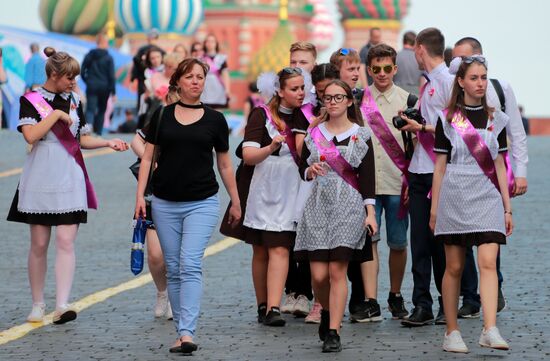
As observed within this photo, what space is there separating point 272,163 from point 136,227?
Answer: 1.09m

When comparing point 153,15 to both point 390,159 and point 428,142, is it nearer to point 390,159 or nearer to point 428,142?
point 390,159

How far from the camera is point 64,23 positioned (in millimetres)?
115562

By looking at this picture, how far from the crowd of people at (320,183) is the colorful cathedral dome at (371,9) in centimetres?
12384

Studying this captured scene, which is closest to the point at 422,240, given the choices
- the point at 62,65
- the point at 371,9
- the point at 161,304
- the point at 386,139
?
the point at 386,139

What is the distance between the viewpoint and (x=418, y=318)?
10922mm

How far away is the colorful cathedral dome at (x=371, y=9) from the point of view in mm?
135125

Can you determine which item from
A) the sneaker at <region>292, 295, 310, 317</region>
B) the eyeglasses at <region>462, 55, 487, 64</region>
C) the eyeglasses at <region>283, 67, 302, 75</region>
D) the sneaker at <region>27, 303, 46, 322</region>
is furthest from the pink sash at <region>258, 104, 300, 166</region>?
the sneaker at <region>27, 303, 46, 322</region>

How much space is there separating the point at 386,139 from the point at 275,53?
10729 cm

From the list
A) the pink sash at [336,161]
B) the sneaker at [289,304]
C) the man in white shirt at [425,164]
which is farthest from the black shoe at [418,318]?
the pink sash at [336,161]

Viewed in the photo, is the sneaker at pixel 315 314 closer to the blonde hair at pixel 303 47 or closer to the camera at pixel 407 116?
the camera at pixel 407 116

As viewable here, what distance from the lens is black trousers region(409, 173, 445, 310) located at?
435 inches

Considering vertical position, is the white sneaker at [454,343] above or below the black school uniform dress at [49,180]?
below

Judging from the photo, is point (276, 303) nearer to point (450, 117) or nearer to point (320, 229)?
point (320, 229)

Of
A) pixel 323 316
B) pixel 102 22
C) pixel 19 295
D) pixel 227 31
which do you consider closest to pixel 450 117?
pixel 323 316
